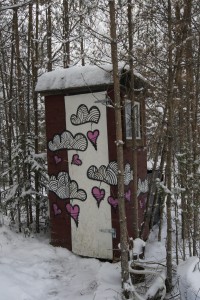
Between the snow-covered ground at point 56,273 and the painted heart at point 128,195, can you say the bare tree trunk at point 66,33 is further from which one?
the snow-covered ground at point 56,273

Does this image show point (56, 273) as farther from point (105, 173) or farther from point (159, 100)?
point (159, 100)

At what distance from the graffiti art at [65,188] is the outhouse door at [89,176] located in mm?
18

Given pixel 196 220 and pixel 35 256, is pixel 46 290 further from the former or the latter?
pixel 196 220

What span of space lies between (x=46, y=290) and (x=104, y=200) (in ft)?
6.20

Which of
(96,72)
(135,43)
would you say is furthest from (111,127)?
(135,43)

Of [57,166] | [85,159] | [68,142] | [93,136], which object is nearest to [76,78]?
[93,136]

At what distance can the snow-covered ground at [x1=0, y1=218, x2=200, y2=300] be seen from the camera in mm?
4879

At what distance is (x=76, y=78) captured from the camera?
6.85 m

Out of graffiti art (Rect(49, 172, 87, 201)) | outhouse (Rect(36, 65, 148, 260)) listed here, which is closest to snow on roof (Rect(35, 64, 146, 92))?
outhouse (Rect(36, 65, 148, 260))

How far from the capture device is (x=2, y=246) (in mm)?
6984

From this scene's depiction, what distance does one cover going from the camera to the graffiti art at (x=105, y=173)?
6.68m

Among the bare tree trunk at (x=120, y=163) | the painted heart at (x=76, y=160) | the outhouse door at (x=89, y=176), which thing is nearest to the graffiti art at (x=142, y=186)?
the outhouse door at (x=89, y=176)

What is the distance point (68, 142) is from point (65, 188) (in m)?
0.86

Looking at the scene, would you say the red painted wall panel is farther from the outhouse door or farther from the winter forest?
the winter forest
